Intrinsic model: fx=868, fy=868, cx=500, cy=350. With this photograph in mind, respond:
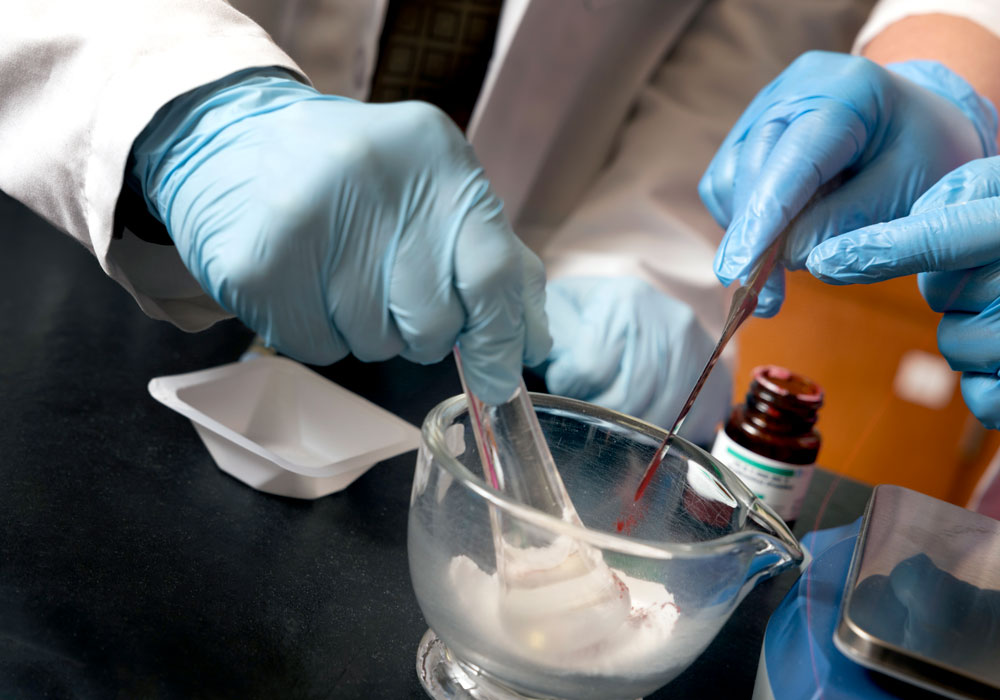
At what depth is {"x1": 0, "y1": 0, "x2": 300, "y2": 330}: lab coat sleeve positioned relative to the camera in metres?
0.58

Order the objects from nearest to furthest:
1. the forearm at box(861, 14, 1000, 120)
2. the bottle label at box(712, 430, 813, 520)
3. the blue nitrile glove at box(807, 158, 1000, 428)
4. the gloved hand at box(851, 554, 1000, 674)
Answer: the gloved hand at box(851, 554, 1000, 674) < the blue nitrile glove at box(807, 158, 1000, 428) < the bottle label at box(712, 430, 813, 520) < the forearm at box(861, 14, 1000, 120)

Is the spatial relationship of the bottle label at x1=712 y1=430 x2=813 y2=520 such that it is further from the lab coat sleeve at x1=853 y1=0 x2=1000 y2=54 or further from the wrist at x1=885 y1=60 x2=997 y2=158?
the lab coat sleeve at x1=853 y1=0 x2=1000 y2=54

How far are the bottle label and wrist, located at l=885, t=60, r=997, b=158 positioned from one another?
0.46m

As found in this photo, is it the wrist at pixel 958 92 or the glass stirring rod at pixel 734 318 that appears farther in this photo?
the wrist at pixel 958 92

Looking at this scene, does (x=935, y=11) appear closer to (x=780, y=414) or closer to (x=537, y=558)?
(x=780, y=414)

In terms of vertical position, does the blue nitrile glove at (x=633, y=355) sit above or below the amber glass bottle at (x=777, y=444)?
below

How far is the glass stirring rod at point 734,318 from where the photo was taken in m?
0.60

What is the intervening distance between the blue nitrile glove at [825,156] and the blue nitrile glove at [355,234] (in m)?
0.30

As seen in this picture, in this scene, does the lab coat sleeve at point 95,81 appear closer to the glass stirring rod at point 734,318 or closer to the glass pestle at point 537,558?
the glass pestle at point 537,558

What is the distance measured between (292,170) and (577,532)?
0.27 meters

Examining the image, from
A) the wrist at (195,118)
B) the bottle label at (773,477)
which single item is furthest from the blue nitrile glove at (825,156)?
the wrist at (195,118)

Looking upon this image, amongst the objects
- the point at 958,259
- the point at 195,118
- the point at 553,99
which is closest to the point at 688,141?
the point at 553,99

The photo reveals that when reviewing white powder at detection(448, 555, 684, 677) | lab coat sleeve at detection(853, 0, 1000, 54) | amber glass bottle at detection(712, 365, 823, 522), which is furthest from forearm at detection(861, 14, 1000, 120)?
white powder at detection(448, 555, 684, 677)

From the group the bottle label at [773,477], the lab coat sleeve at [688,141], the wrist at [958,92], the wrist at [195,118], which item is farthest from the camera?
the lab coat sleeve at [688,141]
